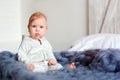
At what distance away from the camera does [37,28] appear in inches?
47.9

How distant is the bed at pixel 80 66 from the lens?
0.96m

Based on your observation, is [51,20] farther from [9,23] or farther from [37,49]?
Answer: [37,49]

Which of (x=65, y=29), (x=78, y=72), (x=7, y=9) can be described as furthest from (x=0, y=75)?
(x=65, y=29)

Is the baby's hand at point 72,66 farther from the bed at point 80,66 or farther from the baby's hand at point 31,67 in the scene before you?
the baby's hand at point 31,67

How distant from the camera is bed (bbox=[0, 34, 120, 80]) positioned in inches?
38.0

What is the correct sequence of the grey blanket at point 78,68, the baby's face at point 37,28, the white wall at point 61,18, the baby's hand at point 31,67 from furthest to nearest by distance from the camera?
the white wall at point 61,18 < the baby's face at point 37,28 < the baby's hand at point 31,67 < the grey blanket at point 78,68

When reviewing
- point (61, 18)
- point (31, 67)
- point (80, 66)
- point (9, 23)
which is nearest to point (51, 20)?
point (61, 18)

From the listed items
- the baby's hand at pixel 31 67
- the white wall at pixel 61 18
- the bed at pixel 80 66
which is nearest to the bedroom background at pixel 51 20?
the white wall at pixel 61 18

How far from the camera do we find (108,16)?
2.00 meters

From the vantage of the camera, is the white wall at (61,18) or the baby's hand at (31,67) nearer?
the baby's hand at (31,67)

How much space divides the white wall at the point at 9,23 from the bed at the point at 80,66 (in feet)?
2.40

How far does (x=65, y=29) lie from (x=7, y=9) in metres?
0.47

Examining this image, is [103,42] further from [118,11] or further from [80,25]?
[80,25]

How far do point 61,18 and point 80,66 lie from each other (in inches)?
41.6
